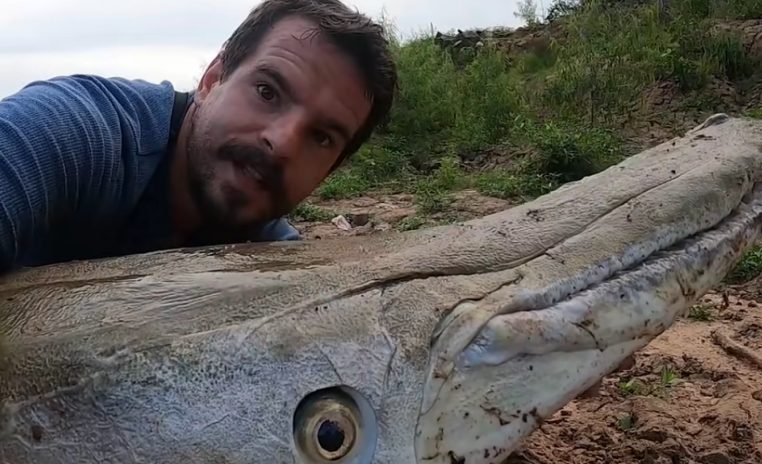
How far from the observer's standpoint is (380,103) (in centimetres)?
270

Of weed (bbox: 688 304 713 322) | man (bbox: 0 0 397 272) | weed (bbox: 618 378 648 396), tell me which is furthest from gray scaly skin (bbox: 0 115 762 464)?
weed (bbox: 688 304 713 322)

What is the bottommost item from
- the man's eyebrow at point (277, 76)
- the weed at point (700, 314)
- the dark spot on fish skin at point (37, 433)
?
the weed at point (700, 314)

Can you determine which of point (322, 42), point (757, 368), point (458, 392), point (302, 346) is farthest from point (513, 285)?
point (757, 368)

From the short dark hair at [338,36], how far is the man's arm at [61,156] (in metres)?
0.45

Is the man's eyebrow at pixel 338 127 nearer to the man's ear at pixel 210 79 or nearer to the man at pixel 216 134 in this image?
the man at pixel 216 134

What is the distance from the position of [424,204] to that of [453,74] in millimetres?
5581

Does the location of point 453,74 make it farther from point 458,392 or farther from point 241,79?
point 458,392

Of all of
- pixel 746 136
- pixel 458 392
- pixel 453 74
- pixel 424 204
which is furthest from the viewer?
pixel 453 74

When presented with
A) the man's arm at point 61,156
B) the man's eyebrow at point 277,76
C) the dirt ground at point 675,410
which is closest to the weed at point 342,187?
the dirt ground at point 675,410

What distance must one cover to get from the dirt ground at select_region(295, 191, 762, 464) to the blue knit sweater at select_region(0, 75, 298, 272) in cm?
70

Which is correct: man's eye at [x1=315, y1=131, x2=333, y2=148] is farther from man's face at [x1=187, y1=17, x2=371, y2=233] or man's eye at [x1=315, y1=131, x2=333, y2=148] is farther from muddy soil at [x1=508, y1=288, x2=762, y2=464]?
muddy soil at [x1=508, y1=288, x2=762, y2=464]

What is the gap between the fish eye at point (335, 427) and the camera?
4.36 feet

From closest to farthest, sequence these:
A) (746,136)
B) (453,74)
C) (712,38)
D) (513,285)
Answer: (513,285)
(746,136)
(712,38)
(453,74)

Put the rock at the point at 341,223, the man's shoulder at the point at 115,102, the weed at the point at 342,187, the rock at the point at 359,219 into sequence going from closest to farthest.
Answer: the man's shoulder at the point at 115,102 → the rock at the point at 341,223 → the rock at the point at 359,219 → the weed at the point at 342,187
